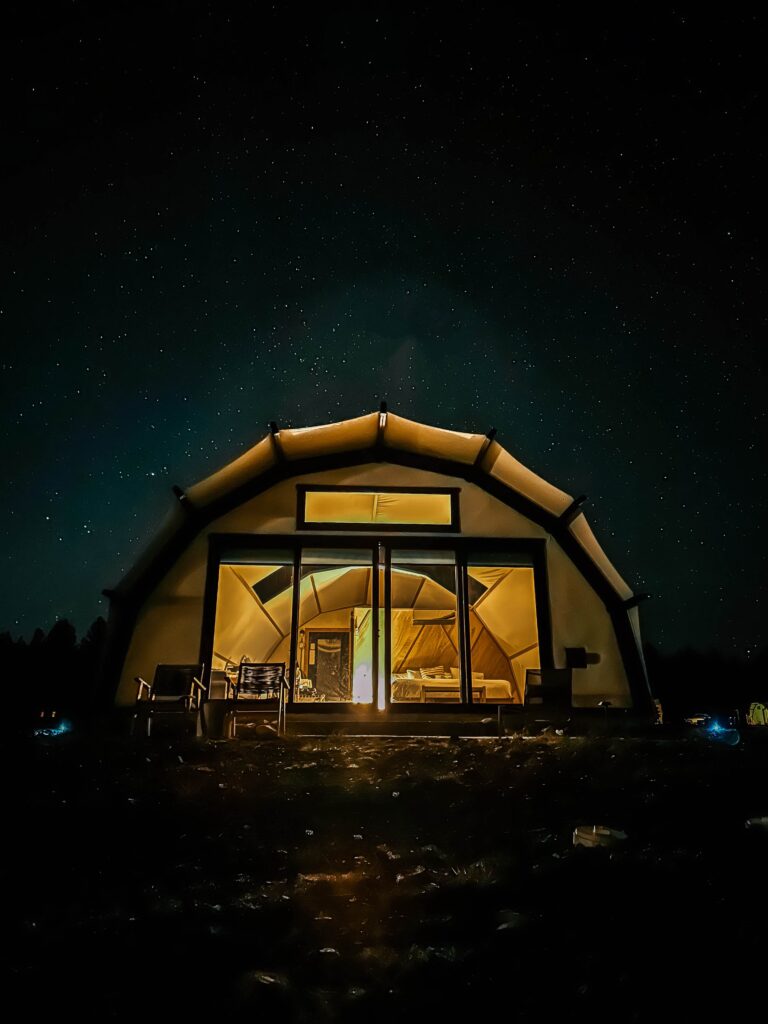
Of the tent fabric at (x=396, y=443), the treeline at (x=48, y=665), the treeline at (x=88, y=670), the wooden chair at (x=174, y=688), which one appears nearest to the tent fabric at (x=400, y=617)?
the tent fabric at (x=396, y=443)

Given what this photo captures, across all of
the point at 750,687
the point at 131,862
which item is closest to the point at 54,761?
the point at 131,862

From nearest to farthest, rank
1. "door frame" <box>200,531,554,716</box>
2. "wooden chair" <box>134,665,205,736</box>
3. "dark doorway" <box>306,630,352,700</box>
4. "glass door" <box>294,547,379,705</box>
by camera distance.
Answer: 1. "wooden chair" <box>134,665,205,736</box>
2. "door frame" <box>200,531,554,716</box>
3. "glass door" <box>294,547,379,705</box>
4. "dark doorway" <box>306,630,352,700</box>

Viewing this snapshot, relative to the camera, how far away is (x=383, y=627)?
8039 millimetres

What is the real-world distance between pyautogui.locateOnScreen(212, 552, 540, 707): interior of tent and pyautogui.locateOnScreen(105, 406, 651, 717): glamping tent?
37 millimetres

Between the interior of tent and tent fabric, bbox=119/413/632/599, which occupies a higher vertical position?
tent fabric, bbox=119/413/632/599

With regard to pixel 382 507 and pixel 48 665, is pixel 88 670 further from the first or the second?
pixel 382 507

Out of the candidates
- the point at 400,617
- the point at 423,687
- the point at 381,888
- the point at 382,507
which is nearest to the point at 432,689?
the point at 423,687

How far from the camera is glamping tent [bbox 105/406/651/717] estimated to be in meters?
7.86

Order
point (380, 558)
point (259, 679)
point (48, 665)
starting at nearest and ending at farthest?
point (259, 679)
point (380, 558)
point (48, 665)

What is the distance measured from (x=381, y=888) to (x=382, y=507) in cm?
556

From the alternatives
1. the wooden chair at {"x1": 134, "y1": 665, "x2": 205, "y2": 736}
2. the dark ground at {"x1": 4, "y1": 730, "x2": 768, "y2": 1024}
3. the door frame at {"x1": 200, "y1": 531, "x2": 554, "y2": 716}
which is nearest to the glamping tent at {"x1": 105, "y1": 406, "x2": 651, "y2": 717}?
the door frame at {"x1": 200, "y1": 531, "x2": 554, "y2": 716}

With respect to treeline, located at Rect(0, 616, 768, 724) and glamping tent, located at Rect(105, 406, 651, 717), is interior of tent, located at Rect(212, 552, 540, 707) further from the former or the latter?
treeline, located at Rect(0, 616, 768, 724)

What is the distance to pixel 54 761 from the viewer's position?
179 inches

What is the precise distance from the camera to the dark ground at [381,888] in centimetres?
262
